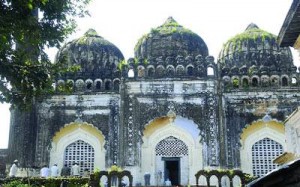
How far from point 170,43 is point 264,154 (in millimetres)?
6580

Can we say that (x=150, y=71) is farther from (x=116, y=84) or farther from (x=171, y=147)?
(x=171, y=147)

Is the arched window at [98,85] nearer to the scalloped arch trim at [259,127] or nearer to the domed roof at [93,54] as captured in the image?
the domed roof at [93,54]

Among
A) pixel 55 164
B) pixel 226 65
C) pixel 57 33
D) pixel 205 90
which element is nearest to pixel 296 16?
pixel 57 33

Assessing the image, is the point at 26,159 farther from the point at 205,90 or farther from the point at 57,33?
the point at 57,33

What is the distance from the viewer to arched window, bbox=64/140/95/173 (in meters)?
20.7

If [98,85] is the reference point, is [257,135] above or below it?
below

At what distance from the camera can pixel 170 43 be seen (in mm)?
22750

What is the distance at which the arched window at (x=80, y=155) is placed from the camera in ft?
68.0

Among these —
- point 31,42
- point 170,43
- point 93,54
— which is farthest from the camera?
point 93,54

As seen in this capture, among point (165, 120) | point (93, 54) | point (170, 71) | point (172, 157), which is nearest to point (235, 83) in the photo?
point (170, 71)

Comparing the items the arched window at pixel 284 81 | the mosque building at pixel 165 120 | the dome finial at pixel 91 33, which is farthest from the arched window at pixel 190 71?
the dome finial at pixel 91 33

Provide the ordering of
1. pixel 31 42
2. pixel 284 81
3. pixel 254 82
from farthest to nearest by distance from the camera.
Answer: pixel 254 82, pixel 284 81, pixel 31 42

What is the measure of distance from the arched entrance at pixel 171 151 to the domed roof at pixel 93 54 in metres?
3.82

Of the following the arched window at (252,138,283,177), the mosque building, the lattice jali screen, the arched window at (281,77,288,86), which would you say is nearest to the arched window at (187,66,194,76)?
the mosque building
